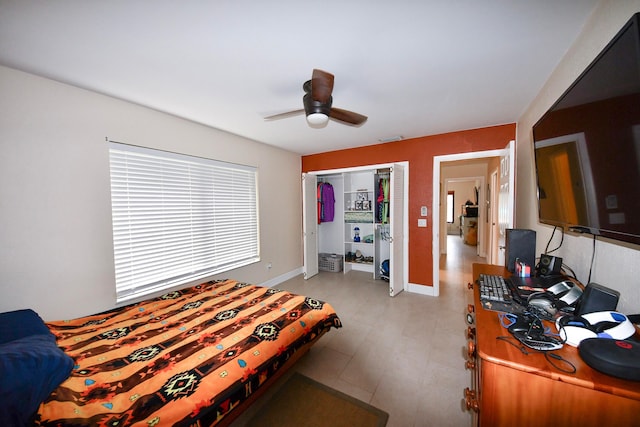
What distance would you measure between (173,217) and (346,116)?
230cm

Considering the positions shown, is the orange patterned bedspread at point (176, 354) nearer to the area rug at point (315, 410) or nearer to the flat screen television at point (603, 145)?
the area rug at point (315, 410)

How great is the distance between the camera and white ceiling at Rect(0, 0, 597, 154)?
1230mm

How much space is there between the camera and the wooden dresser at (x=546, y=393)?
657 millimetres

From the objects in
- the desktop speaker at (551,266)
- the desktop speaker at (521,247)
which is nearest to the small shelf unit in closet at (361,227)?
the desktop speaker at (521,247)

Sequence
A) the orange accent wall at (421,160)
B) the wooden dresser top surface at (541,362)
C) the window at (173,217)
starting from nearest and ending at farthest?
the wooden dresser top surface at (541,362), the window at (173,217), the orange accent wall at (421,160)

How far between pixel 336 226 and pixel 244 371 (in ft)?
12.4

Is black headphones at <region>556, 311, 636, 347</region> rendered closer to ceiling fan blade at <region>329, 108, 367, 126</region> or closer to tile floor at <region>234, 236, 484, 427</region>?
tile floor at <region>234, 236, 484, 427</region>

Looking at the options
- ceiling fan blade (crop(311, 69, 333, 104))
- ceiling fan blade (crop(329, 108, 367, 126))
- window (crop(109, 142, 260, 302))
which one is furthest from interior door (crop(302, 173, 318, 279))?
ceiling fan blade (crop(311, 69, 333, 104))

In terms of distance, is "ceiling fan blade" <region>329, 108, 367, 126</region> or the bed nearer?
the bed

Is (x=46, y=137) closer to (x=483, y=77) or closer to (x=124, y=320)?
(x=124, y=320)

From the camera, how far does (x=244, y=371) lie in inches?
55.5

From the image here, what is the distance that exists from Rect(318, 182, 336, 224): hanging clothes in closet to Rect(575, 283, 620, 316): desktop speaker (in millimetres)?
3880

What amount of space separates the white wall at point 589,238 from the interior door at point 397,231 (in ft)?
5.05

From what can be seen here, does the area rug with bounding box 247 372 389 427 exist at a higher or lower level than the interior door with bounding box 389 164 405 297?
lower
